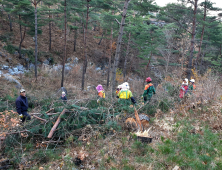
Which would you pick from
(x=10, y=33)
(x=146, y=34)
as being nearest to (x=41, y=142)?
(x=146, y=34)

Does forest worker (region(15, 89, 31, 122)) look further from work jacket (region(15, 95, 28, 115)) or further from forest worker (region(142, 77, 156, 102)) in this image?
forest worker (region(142, 77, 156, 102))

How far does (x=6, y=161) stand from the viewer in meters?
4.27

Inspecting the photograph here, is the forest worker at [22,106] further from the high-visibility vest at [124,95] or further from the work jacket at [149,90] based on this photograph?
the work jacket at [149,90]

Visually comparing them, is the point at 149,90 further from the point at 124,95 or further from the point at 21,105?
the point at 21,105

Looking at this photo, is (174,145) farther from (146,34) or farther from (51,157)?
(146,34)

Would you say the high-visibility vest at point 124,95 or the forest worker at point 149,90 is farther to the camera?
the forest worker at point 149,90

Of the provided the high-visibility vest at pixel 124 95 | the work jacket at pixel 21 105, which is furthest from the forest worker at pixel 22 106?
the high-visibility vest at pixel 124 95

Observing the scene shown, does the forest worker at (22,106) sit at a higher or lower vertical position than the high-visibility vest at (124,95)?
lower

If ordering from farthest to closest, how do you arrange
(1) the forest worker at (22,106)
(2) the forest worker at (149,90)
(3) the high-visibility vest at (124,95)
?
(2) the forest worker at (149,90)
(3) the high-visibility vest at (124,95)
(1) the forest worker at (22,106)

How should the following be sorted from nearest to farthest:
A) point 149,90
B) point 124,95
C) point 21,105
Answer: point 21,105, point 124,95, point 149,90

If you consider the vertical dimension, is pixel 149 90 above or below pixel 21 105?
above

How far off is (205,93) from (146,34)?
42.9ft

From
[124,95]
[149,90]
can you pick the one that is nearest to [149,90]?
[149,90]

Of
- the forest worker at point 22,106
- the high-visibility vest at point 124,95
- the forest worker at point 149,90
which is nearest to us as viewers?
the forest worker at point 22,106
